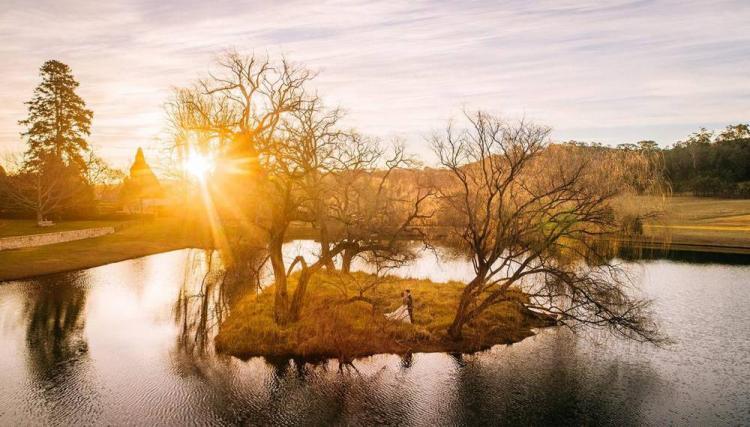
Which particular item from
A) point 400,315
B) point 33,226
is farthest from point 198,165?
point 400,315

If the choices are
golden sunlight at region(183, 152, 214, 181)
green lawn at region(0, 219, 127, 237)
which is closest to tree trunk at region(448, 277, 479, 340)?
golden sunlight at region(183, 152, 214, 181)

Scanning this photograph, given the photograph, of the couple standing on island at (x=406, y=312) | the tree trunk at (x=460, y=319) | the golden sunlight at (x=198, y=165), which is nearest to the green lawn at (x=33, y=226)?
the golden sunlight at (x=198, y=165)

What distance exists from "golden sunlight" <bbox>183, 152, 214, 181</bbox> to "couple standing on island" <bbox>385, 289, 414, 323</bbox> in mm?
23866

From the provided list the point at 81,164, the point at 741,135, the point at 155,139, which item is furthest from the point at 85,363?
the point at 741,135

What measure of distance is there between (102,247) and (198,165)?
584 inches

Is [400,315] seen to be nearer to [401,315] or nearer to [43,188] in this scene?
[401,315]

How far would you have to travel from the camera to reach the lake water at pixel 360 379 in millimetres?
15164

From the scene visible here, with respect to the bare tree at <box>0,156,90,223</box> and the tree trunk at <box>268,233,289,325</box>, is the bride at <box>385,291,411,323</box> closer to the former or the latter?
the tree trunk at <box>268,233,289,325</box>

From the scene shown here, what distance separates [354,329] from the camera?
22219 mm

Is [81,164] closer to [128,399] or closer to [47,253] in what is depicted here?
[47,253]

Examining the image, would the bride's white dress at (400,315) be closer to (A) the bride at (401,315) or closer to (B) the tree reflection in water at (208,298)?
(A) the bride at (401,315)

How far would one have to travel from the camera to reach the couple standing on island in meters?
23.4

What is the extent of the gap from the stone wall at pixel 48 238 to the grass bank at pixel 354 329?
99.3 ft

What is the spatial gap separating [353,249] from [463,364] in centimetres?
734
